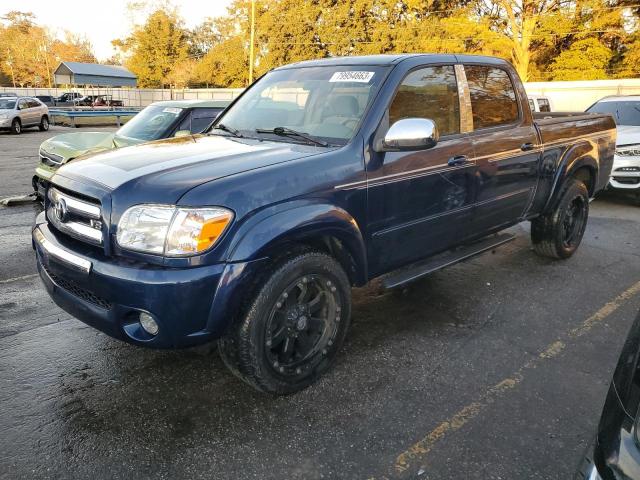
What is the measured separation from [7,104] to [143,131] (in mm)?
18580

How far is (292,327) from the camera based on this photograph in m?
2.96

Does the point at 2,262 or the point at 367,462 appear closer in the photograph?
the point at 367,462

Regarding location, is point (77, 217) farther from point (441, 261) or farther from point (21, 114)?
point (21, 114)

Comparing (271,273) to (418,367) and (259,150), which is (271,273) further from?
(418,367)

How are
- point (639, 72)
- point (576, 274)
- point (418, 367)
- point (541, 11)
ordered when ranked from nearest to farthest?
point (418, 367)
point (576, 274)
point (639, 72)
point (541, 11)

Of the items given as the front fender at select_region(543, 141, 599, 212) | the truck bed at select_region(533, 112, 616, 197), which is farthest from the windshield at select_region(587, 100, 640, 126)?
the front fender at select_region(543, 141, 599, 212)

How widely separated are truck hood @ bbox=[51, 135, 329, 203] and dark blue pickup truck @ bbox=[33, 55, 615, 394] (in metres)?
0.01

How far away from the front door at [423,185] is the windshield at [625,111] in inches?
278

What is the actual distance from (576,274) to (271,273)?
146 inches

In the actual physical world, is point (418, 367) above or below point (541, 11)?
below

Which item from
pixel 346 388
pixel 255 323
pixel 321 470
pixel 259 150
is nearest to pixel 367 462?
pixel 321 470

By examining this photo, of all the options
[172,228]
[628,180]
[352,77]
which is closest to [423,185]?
[352,77]

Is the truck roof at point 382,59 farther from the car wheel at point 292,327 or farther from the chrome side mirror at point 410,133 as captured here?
the car wheel at point 292,327

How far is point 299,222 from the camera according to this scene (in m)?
2.75
